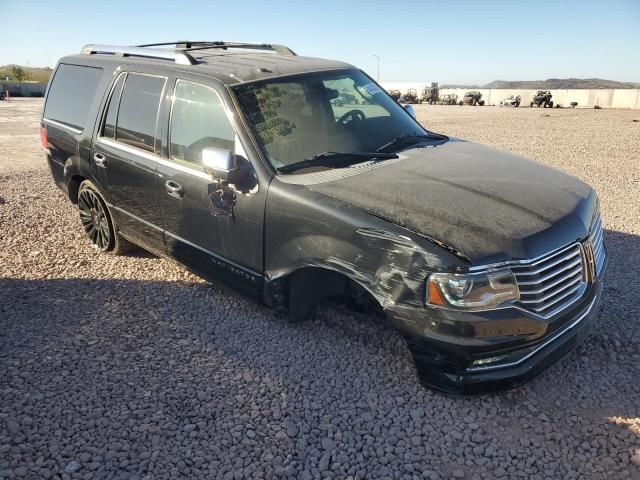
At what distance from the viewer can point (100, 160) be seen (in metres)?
4.53

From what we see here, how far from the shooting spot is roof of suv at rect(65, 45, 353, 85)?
3.70m

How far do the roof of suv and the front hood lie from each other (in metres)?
1.24

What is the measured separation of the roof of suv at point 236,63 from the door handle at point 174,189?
34.7 inches

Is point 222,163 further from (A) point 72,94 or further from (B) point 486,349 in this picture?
(A) point 72,94

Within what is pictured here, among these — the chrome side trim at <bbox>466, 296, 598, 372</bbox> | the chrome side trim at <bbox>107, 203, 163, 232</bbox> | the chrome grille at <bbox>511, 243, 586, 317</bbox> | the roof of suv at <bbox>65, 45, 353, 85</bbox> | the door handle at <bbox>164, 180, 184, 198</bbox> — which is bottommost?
the chrome side trim at <bbox>466, 296, 598, 372</bbox>

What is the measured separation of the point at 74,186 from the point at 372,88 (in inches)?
137

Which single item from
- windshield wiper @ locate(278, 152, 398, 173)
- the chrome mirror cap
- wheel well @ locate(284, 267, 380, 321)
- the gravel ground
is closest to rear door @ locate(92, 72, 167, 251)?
the gravel ground

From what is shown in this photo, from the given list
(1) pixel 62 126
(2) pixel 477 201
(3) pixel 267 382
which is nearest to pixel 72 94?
(1) pixel 62 126

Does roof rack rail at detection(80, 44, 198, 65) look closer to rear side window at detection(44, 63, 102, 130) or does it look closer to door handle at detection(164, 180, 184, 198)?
rear side window at detection(44, 63, 102, 130)

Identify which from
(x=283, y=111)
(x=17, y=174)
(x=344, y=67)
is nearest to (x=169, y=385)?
(x=283, y=111)

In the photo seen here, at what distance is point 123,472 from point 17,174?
9545mm

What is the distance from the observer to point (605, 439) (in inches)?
99.7

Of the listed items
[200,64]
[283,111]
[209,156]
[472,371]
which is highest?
[200,64]

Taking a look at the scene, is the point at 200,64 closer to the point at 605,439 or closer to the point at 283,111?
the point at 283,111
